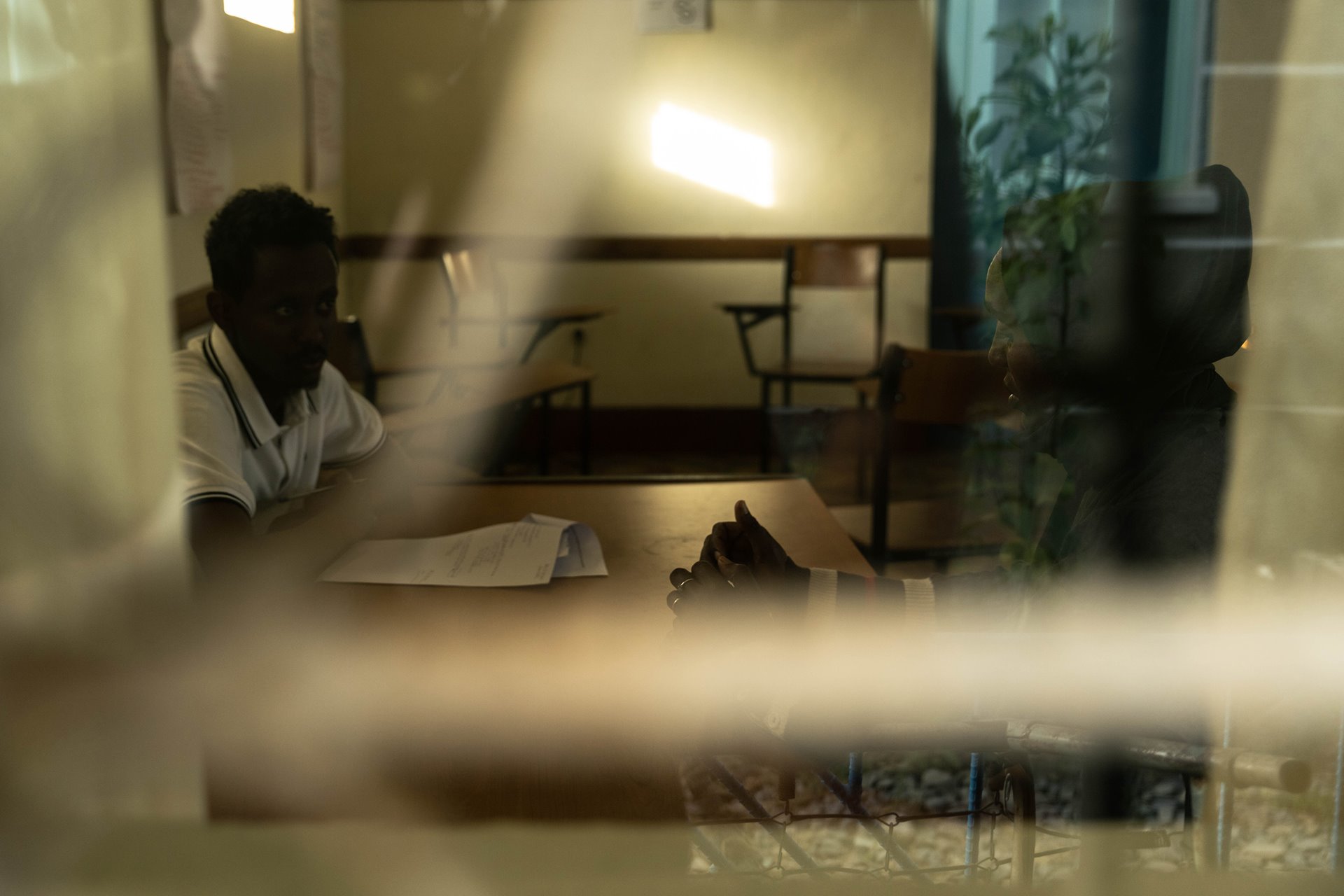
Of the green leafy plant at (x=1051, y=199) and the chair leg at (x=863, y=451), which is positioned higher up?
the green leafy plant at (x=1051, y=199)

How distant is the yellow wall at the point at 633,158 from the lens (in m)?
4.21

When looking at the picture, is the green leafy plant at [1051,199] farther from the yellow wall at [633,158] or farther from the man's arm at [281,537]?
the yellow wall at [633,158]

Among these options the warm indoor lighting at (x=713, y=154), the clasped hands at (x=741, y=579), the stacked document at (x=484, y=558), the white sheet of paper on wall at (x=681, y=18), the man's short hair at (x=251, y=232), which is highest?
the white sheet of paper on wall at (x=681, y=18)

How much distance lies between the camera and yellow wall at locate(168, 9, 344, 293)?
837 millimetres

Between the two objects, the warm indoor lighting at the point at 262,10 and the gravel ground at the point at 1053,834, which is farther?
the warm indoor lighting at the point at 262,10

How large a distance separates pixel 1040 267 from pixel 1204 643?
247mm

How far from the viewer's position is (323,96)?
3.41 meters

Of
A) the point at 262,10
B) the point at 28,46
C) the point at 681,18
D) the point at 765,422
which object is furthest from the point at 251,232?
the point at 681,18

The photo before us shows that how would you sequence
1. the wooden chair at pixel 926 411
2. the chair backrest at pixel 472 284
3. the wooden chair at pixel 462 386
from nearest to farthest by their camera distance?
1. the wooden chair at pixel 926 411
2. the wooden chair at pixel 462 386
3. the chair backrest at pixel 472 284

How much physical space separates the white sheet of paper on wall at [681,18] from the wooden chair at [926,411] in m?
2.54

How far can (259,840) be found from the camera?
408 mm

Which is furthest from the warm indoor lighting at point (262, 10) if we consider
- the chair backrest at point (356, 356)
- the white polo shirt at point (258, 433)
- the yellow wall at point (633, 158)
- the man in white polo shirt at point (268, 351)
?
the yellow wall at point (633, 158)

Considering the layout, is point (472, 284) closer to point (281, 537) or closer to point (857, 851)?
point (281, 537)

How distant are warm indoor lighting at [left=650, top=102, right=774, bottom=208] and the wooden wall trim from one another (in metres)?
0.18
